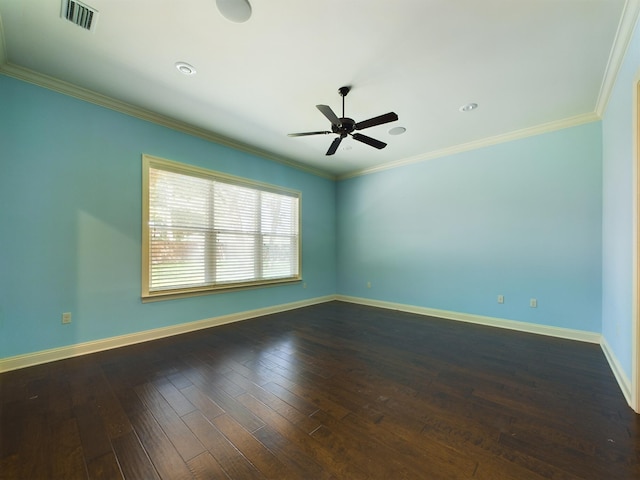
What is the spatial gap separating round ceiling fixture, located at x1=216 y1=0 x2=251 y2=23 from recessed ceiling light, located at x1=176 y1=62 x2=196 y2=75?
2.56 ft

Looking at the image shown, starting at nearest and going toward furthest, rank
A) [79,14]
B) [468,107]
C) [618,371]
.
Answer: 1. [79,14]
2. [618,371]
3. [468,107]

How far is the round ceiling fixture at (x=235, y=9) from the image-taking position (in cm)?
185

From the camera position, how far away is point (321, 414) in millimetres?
1856

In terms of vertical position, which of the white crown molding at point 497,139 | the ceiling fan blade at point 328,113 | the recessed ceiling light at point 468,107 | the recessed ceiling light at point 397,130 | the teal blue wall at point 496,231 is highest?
the recessed ceiling light at point 468,107

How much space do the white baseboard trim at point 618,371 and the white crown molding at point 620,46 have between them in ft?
8.93

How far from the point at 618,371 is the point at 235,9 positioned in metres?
4.45

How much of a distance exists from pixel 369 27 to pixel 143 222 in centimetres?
331

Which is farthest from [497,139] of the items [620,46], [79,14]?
[79,14]

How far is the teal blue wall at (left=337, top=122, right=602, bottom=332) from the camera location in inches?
134

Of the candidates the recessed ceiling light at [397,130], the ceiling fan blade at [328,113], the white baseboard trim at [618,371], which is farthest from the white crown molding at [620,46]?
the white baseboard trim at [618,371]

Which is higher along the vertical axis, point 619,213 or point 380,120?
point 380,120

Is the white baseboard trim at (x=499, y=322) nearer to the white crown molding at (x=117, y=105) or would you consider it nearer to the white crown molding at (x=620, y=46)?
the white crown molding at (x=620, y=46)

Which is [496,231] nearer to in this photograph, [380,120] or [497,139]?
[497,139]

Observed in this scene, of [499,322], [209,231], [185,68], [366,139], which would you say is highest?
[185,68]
